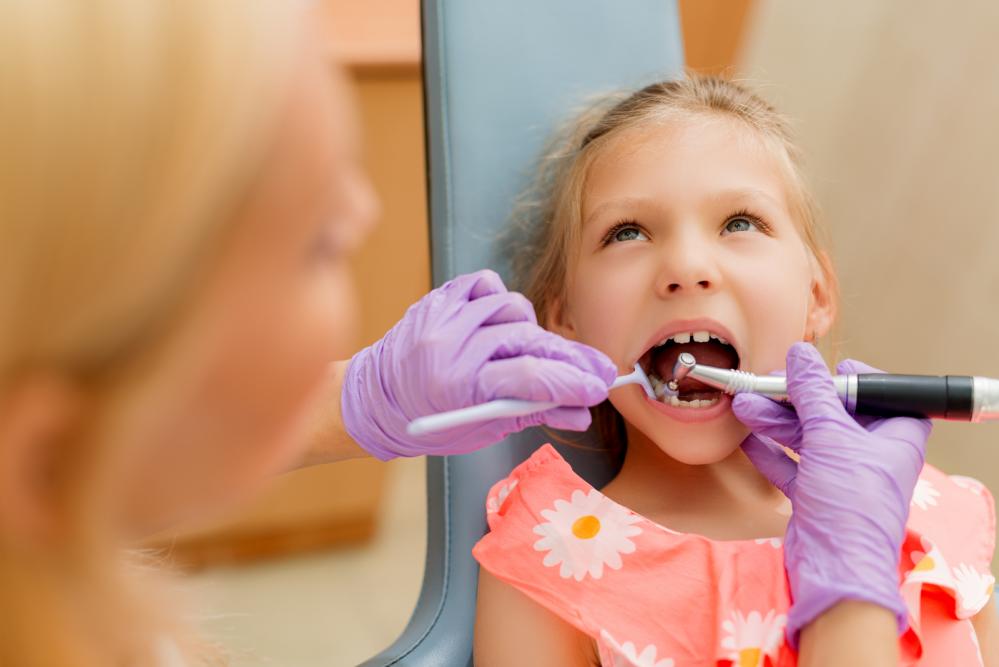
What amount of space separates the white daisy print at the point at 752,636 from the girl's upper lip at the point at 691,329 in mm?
285

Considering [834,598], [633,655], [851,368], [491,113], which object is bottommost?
[633,655]

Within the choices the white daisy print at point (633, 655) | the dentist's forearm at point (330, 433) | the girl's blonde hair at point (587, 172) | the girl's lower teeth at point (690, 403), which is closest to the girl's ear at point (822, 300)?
the girl's blonde hair at point (587, 172)

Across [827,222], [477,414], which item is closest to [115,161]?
[477,414]

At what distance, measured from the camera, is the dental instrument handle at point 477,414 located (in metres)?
0.81

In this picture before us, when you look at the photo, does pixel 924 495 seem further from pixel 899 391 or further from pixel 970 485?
pixel 899 391

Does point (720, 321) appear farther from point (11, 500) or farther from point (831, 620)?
point (11, 500)

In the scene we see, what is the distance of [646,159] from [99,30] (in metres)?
0.76

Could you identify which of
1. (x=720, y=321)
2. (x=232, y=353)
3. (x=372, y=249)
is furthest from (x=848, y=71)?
(x=232, y=353)

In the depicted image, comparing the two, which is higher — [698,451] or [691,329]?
[691,329]

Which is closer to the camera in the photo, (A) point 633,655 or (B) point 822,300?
(A) point 633,655

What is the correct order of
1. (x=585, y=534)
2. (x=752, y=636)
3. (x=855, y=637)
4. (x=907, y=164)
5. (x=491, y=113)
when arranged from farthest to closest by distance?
(x=907, y=164), (x=491, y=113), (x=585, y=534), (x=752, y=636), (x=855, y=637)

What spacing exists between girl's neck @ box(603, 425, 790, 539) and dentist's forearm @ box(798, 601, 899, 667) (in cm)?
21

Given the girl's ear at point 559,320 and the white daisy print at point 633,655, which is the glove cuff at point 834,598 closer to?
the white daisy print at point 633,655

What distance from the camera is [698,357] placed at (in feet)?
3.59
